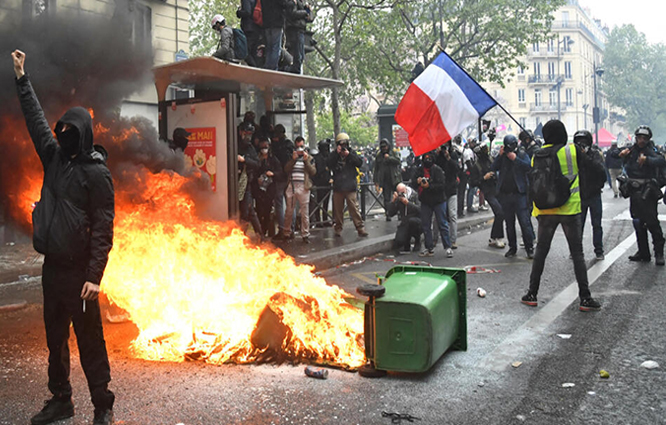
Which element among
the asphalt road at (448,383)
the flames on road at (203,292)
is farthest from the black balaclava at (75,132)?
the flames on road at (203,292)

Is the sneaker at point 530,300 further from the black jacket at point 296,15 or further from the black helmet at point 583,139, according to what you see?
the black jacket at point 296,15

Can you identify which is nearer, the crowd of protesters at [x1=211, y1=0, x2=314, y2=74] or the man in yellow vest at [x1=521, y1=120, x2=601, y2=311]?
the man in yellow vest at [x1=521, y1=120, x2=601, y2=311]

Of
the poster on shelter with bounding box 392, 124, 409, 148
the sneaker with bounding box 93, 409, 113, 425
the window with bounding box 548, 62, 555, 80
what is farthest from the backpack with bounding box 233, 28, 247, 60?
the window with bounding box 548, 62, 555, 80

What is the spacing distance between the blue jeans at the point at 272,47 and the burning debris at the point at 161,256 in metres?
3.29

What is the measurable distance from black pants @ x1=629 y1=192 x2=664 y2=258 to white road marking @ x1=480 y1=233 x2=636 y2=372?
0.97 m

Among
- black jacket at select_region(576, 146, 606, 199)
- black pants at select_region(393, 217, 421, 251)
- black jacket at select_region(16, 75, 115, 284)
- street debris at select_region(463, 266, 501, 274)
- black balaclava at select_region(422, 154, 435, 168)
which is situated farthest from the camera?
black pants at select_region(393, 217, 421, 251)

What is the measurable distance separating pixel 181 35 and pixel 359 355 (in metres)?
12.9

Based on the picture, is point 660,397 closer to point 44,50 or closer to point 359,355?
point 359,355

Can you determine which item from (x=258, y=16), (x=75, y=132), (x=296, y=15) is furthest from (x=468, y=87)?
(x=75, y=132)

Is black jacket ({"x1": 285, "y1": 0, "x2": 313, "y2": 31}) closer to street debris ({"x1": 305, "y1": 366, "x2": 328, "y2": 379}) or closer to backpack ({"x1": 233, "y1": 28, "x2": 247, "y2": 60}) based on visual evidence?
backpack ({"x1": 233, "y1": 28, "x2": 247, "y2": 60})

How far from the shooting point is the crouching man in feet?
34.1

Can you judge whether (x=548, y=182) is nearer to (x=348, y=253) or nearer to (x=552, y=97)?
(x=348, y=253)

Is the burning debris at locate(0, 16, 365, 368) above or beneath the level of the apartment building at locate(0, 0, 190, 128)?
beneath

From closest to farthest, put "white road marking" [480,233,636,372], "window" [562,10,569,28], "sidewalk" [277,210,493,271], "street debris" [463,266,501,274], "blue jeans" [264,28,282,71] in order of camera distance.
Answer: "white road marking" [480,233,636,372] → "street debris" [463,266,501,274] → "sidewalk" [277,210,493,271] → "blue jeans" [264,28,282,71] → "window" [562,10,569,28]
